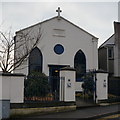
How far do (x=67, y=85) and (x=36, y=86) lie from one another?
67.0 inches

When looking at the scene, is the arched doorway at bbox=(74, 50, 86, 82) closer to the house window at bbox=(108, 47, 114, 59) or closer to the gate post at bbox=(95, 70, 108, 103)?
the house window at bbox=(108, 47, 114, 59)

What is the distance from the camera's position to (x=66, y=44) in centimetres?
2273

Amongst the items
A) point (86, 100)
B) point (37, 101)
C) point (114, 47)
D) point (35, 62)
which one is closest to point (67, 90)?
point (37, 101)

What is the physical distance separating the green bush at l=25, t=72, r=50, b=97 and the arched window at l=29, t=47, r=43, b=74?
917 cm

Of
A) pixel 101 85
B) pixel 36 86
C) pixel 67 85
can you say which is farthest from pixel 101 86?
pixel 36 86

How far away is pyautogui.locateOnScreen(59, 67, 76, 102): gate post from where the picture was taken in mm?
12531

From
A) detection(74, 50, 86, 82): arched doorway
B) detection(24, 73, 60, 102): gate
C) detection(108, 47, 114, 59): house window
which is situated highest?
detection(108, 47, 114, 59): house window

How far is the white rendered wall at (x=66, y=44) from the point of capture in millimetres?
21859

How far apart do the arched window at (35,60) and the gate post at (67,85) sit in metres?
9.17

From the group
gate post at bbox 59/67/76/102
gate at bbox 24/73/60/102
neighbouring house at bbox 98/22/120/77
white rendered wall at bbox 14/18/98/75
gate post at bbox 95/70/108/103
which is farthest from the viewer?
neighbouring house at bbox 98/22/120/77

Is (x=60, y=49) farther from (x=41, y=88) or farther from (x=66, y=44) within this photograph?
(x=41, y=88)

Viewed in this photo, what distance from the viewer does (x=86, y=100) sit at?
49.4ft

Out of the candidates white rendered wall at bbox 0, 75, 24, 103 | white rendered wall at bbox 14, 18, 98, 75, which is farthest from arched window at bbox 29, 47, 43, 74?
white rendered wall at bbox 0, 75, 24, 103

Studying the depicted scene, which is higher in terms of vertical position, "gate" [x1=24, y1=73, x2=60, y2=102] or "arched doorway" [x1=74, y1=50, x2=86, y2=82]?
"arched doorway" [x1=74, y1=50, x2=86, y2=82]
